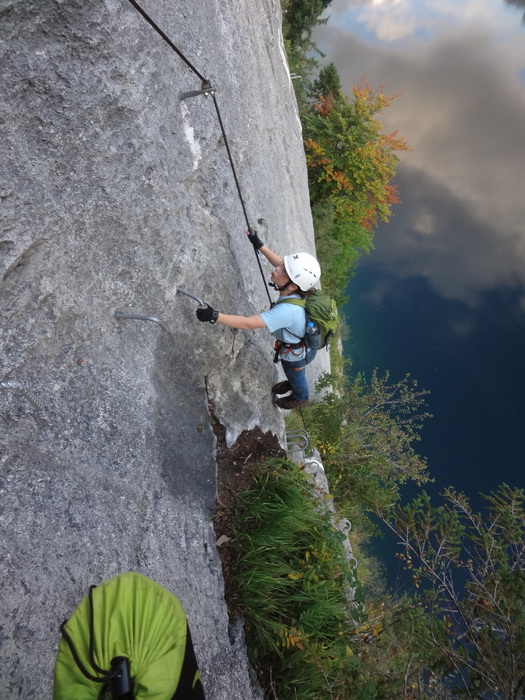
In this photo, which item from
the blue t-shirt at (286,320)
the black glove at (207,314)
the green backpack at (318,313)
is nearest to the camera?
the black glove at (207,314)

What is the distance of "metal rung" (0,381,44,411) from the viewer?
2754 mm

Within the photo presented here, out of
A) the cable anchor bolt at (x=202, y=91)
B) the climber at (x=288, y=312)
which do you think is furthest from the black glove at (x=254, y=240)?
the cable anchor bolt at (x=202, y=91)

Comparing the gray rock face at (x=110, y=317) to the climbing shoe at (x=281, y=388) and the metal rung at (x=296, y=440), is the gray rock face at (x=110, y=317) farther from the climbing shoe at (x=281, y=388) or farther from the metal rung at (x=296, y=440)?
the metal rung at (x=296, y=440)

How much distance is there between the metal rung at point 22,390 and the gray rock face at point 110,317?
38 millimetres

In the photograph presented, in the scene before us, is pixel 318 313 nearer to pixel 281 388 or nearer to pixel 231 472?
pixel 281 388

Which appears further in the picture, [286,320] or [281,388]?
[281,388]

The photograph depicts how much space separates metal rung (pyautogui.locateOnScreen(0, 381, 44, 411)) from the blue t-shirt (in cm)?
209

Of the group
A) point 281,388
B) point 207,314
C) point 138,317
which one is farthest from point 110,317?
point 281,388

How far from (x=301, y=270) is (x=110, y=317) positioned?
1894mm

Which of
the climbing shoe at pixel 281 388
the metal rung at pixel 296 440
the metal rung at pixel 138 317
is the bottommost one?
the metal rung at pixel 296 440

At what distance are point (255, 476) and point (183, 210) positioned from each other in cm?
292

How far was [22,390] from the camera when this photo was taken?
2812mm

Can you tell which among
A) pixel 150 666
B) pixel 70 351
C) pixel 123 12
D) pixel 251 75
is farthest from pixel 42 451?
pixel 251 75

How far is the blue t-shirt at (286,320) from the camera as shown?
13.7 feet
